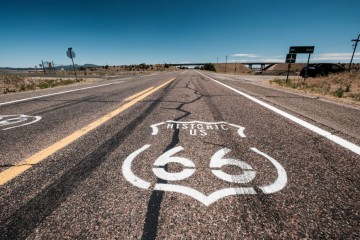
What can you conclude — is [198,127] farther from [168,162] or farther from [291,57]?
[291,57]

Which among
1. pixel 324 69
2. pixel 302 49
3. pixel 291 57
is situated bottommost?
pixel 324 69

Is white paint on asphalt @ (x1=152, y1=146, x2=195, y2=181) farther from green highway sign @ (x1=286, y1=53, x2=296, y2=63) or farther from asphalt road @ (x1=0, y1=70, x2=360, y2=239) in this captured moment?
green highway sign @ (x1=286, y1=53, x2=296, y2=63)

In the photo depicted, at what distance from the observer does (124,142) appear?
259 cm

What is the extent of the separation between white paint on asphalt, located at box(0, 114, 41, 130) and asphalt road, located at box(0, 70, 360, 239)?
51cm

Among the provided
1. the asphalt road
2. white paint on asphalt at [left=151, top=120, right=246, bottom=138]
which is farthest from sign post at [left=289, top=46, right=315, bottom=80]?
white paint on asphalt at [left=151, top=120, right=246, bottom=138]

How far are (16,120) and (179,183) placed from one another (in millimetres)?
3775

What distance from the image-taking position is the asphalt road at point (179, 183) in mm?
1246

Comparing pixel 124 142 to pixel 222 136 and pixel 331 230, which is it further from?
pixel 331 230

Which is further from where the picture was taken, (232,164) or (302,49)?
(302,49)

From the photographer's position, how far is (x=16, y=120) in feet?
12.4

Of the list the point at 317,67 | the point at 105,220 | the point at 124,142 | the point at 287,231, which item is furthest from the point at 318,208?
the point at 317,67

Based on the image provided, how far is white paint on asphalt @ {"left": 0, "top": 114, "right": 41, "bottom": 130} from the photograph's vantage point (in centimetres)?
349

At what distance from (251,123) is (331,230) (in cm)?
244

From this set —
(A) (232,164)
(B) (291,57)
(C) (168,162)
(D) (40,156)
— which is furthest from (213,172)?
(B) (291,57)
